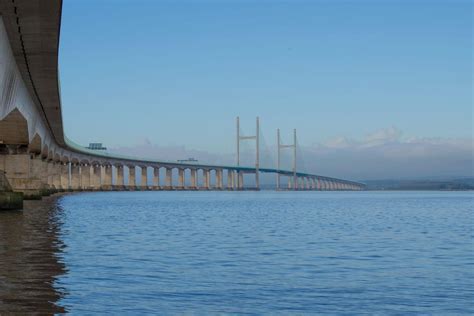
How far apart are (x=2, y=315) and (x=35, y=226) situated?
21201 mm

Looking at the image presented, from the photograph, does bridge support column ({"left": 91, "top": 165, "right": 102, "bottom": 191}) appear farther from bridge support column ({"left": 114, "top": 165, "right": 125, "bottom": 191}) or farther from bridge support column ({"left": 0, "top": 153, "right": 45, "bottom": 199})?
bridge support column ({"left": 0, "top": 153, "right": 45, "bottom": 199})

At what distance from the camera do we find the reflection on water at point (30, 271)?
1112 cm

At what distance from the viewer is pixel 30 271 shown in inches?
595

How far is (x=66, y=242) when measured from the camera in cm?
2341

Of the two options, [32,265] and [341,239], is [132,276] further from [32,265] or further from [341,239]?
[341,239]

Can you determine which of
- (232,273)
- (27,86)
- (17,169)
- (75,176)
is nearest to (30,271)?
(232,273)

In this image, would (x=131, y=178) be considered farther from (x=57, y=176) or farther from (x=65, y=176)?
Result: (x=57, y=176)

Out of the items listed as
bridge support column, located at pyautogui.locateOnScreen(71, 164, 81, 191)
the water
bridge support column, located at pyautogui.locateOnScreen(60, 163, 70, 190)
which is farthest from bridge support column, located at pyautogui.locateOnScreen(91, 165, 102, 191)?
the water

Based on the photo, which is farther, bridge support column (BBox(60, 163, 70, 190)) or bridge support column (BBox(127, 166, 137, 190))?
bridge support column (BBox(127, 166, 137, 190))

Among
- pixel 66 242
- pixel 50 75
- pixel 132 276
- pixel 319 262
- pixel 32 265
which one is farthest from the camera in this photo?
pixel 50 75

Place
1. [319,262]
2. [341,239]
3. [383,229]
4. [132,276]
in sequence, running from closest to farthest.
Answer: [132,276] < [319,262] < [341,239] < [383,229]

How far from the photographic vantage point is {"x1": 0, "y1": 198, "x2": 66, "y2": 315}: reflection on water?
36.5 feet

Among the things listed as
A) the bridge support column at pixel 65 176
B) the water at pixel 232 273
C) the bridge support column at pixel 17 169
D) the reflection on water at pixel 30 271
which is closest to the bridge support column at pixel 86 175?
the bridge support column at pixel 65 176

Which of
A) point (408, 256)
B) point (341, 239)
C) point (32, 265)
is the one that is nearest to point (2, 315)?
point (32, 265)
